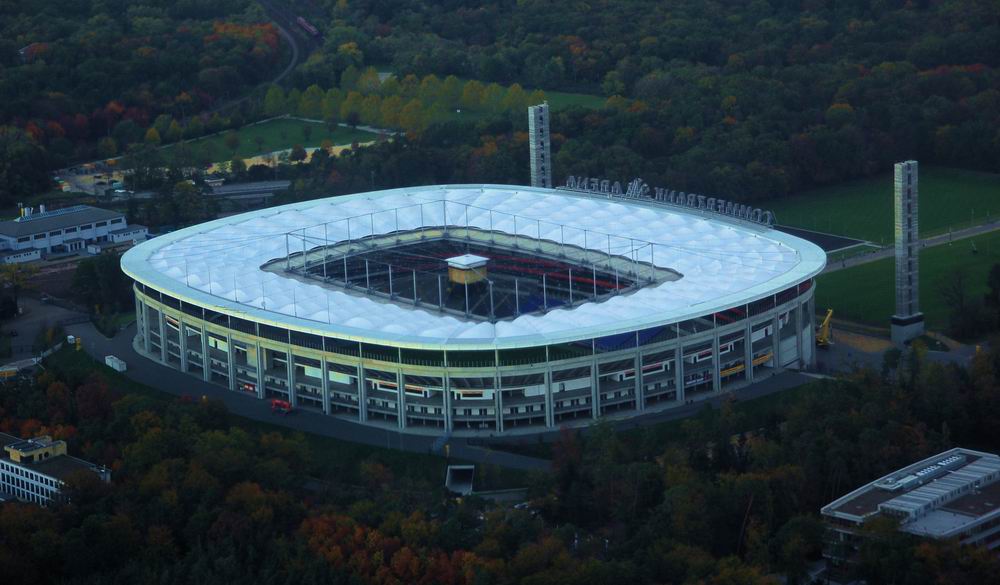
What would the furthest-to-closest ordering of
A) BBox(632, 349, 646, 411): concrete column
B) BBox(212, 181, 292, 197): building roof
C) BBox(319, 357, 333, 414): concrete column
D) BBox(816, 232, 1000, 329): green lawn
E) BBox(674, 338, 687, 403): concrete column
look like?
BBox(212, 181, 292, 197): building roof < BBox(816, 232, 1000, 329): green lawn < BBox(319, 357, 333, 414): concrete column < BBox(674, 338, 687, 403): concrete column < BBox(632, 349, 646, 411): concrete column

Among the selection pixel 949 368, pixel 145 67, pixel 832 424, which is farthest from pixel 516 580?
pixel 145 67

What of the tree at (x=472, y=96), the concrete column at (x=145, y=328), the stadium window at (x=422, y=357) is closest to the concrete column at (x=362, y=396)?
the stadium window at (x=422, y=357)

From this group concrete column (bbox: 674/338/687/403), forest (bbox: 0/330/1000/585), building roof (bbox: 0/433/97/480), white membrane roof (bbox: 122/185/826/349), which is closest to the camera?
forest (bbox: 0/330/1000/585)

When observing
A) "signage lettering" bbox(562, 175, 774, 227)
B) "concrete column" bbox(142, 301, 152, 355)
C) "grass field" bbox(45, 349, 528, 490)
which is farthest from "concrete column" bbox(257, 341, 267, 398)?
"signage lettering" bbox(562, 175, 774, 227)

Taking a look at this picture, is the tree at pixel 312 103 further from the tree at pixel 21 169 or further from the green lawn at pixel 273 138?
the tree at pixel 21 169

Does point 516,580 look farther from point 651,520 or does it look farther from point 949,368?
point 949,368

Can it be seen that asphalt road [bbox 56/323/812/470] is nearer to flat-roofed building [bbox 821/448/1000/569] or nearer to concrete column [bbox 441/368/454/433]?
concrete column [bbox 441/368/454/433]
